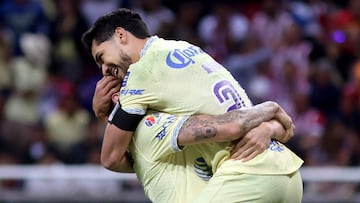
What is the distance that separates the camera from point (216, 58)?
→ 484 inches

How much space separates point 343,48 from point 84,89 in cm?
286

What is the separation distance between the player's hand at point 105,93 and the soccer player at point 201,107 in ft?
0.85

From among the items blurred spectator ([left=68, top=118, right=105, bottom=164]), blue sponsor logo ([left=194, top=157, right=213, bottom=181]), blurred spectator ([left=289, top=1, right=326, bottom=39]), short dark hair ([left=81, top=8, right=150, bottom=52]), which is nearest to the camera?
blue sponsor logo ([left=194, top=157, right=213, bottom=181])

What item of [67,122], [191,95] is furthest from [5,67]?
[191,95]

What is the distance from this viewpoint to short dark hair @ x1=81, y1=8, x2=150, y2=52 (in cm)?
600

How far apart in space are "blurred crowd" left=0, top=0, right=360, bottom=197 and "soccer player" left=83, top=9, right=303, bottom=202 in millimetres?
5108

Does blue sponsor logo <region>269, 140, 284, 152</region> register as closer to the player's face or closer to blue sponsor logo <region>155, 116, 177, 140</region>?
blue sponsor logo <region>155, 116, 177, 140</region>

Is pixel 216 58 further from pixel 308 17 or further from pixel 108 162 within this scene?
pixel 108 162

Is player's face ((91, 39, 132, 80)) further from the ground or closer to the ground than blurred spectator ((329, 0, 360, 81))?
further from the ground

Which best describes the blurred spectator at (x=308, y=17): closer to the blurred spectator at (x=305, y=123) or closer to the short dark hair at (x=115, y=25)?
the blurred spectator at (x=305, y=123)

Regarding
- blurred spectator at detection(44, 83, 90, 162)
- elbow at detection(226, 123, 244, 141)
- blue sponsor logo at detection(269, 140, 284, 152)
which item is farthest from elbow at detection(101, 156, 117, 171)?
blurred spectator at detection(44, 83, 90, 162)

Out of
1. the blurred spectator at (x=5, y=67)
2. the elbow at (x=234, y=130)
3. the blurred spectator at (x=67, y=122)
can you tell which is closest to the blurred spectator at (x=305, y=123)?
the blurred spectator at (x=67, y=122)

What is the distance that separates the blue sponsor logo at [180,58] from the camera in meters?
5.80

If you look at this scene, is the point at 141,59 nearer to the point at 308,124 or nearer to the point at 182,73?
the point at 182,73
